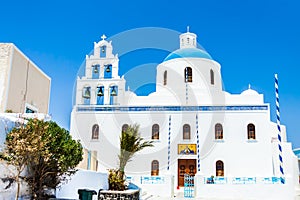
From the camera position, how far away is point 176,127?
65.8 feet

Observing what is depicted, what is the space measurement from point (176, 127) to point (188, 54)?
632cm

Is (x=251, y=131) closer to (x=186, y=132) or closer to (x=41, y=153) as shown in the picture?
(x=186, y=132)

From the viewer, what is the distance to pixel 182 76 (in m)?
23.0

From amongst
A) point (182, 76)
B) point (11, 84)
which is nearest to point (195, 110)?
point (182, 76)

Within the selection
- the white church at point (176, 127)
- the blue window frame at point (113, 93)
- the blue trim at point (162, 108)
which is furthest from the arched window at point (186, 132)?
the blue window frame at point (113, 93)

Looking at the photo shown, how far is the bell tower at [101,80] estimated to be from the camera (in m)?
20.3

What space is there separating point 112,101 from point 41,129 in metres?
14.5

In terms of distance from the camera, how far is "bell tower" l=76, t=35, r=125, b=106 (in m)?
20.3

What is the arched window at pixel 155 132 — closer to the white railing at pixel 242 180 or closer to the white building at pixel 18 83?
the white railing at pixel 242 180

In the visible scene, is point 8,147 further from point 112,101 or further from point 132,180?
point 112,101

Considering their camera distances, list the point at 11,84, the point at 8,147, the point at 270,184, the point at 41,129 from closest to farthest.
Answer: the point at 8,147, the point at 41,129, the point at 11,84, the point at 270,184

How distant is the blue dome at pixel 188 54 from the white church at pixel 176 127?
2.81m

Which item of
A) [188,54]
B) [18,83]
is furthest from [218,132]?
[18,83]

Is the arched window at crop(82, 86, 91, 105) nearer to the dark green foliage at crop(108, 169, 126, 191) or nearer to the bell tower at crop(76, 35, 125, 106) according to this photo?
the bell tower at crop(76, 35, 125, 106)
